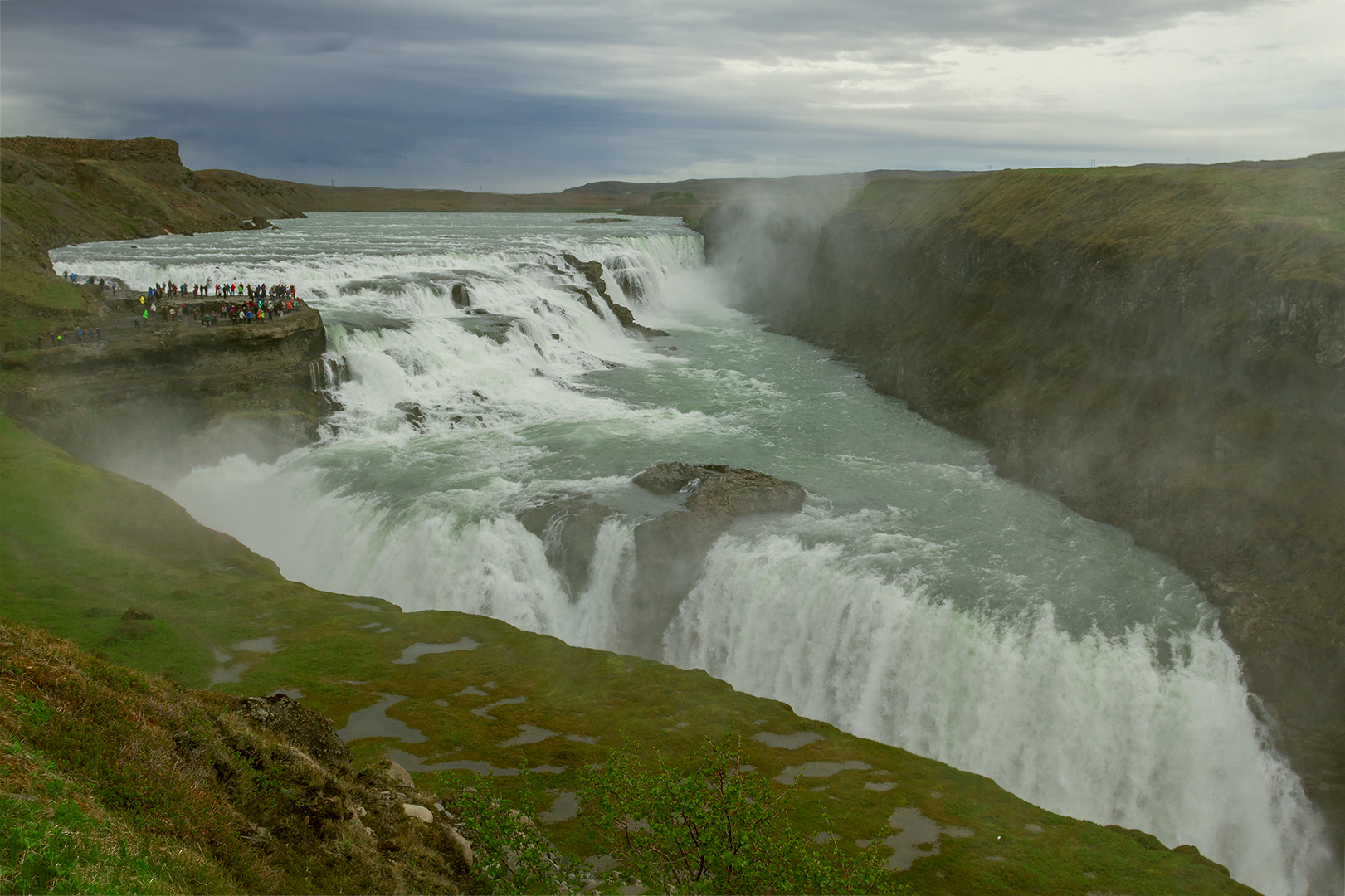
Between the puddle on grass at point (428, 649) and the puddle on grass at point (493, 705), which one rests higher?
the puddle on grass at point (428, 649)

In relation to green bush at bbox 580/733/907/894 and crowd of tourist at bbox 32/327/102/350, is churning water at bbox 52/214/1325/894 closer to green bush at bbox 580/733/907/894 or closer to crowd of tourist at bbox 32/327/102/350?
crowd of tourist at bbox 32/327/102/350

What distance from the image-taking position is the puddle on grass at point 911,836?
51.5ft

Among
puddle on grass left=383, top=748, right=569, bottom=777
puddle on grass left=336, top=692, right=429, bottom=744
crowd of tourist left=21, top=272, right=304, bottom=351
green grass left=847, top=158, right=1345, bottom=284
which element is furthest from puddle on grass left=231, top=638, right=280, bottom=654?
green grass left=847, top=158, right=1345, bottom=284

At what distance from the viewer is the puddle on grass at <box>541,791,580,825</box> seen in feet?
52.3

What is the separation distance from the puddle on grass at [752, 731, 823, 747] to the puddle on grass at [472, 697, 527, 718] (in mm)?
5604

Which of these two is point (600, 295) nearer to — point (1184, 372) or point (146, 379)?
point (146, 379)

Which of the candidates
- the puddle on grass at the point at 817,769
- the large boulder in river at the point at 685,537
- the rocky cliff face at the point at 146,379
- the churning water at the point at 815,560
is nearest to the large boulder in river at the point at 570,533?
the churning water at the point at 815,560

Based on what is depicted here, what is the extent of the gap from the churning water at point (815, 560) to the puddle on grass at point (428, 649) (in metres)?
4.75

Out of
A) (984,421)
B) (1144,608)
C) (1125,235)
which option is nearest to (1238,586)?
(1144,608)

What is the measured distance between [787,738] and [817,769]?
4.53 feet

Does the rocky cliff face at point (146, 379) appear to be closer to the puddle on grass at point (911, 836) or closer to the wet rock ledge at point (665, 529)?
the wet rock ledge at point (665, 529)

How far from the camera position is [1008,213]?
48.1 metres

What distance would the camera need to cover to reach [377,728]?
1888 cm

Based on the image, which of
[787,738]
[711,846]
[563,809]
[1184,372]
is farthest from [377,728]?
[1184,372]
